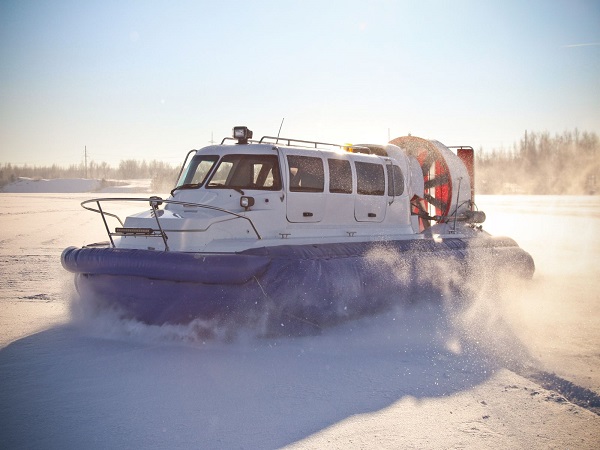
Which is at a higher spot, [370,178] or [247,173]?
[247,173]

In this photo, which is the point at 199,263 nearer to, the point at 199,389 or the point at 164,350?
the point at 164,350

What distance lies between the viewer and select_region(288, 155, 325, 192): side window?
6.45m

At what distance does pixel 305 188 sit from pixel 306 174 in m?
0.19

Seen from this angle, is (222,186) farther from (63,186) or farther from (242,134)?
(63,186)

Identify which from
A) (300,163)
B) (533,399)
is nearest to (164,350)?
(300,163)

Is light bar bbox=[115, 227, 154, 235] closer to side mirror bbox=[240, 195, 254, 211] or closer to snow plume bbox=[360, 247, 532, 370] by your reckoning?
side mirror bbox=[240, 195, 254, 211]

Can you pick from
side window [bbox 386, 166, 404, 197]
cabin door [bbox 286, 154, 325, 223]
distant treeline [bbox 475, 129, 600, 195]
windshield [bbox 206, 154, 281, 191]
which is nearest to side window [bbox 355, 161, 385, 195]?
side window [bbox 386, 166, 404, 197]

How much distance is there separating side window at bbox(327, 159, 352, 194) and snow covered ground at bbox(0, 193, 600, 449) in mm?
1605

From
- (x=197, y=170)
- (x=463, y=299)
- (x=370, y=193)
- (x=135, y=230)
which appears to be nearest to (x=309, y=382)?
(x=135, y=230)

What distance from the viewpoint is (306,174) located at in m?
6.54

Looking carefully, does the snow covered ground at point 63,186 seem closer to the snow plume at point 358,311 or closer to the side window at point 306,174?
the side window at point 306,174

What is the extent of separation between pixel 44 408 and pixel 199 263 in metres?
1.92

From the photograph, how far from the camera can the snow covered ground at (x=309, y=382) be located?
3.45 meters

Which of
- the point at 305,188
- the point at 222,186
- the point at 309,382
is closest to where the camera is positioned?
the point at 309,382
